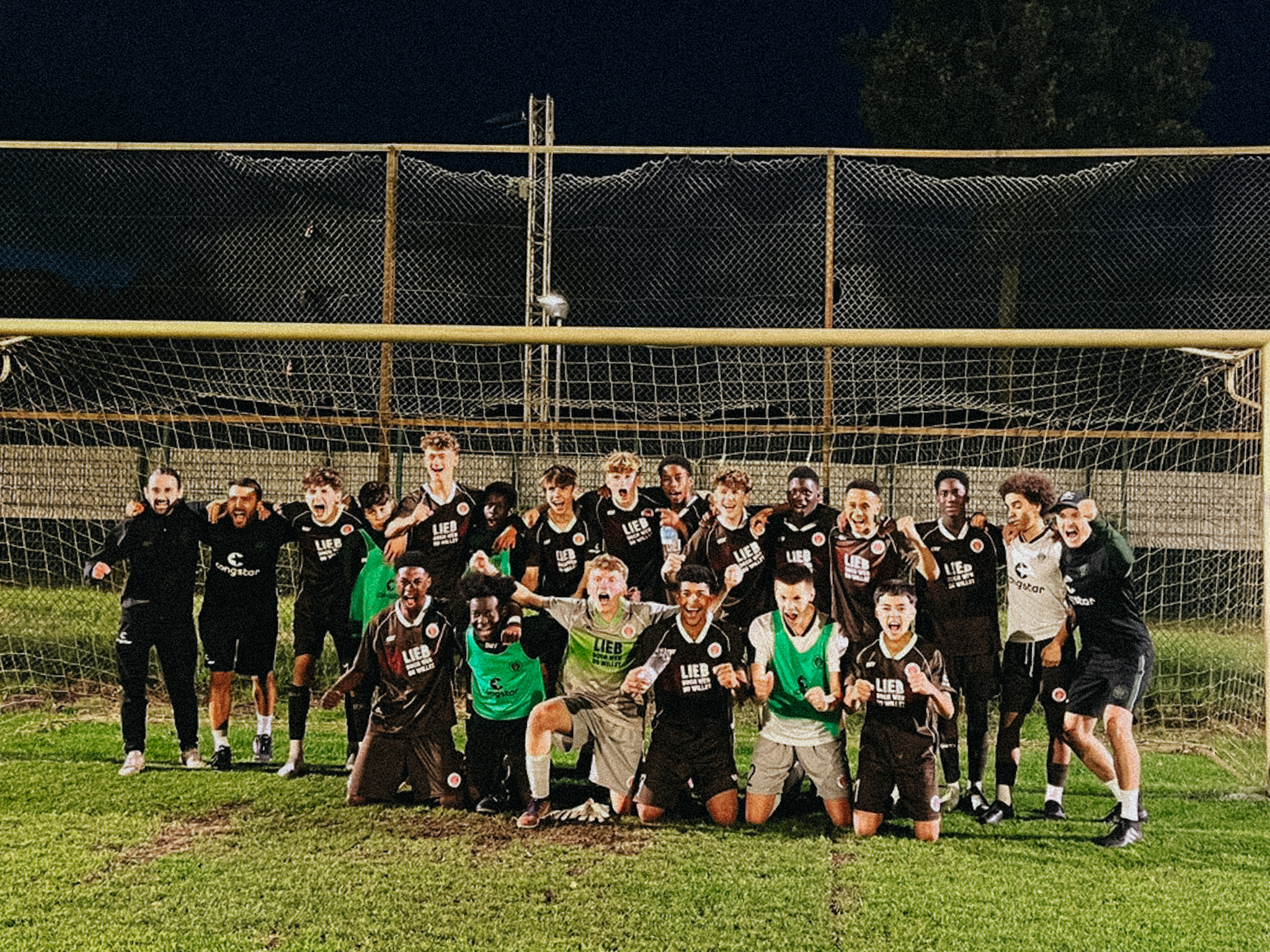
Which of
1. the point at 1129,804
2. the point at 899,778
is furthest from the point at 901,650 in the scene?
the point at 1129,804

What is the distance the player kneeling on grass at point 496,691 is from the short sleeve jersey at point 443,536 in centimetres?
78

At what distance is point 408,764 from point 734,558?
1.79m

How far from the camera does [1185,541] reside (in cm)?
716

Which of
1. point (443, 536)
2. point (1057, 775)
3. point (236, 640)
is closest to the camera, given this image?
point (1057, 775)

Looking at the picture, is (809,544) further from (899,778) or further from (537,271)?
(537,271)

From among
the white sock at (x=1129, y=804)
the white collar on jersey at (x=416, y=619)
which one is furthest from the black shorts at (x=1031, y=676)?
the white collar on jersey at (x=416, y=619)

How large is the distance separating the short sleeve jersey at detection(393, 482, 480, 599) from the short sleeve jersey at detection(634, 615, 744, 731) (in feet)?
4.55

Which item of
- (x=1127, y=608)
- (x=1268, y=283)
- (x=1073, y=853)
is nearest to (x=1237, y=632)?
(x=1127, y=608)

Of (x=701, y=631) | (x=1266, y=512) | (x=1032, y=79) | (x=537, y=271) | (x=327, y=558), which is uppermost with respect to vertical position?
(x=1032, y=79)

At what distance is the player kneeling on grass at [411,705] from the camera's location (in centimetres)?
476

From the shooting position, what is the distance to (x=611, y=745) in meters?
4.64

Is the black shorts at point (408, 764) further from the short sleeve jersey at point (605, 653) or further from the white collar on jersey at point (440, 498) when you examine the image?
the white collar on jersey at point (440, 498)

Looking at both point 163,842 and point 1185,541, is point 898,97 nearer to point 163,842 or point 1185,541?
point 1185,541

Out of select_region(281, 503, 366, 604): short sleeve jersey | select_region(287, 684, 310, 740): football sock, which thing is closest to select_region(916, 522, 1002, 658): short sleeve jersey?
select_region(281, 503, 366, 604): short sleeve jersey
